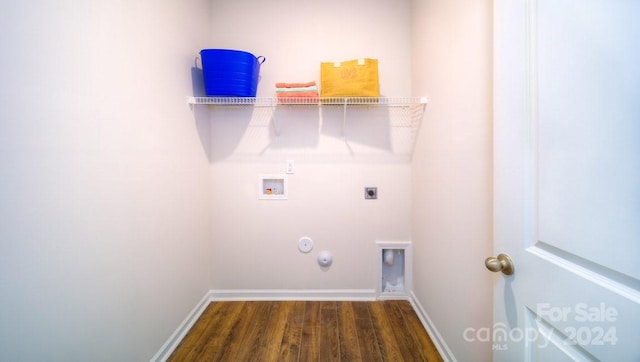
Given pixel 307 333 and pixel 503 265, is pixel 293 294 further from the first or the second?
pixel 503 265

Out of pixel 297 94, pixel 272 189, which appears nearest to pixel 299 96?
pixel 297 94

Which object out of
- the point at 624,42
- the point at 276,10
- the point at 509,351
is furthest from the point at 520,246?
the point at 276,10

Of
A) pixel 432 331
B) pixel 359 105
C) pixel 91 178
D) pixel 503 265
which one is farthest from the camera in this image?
pixel 359 105

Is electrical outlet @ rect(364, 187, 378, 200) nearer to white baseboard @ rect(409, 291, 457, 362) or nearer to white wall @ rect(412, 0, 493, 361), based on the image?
white wall @ rect(412, 0, 493, 361)

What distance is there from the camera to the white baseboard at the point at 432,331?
1368mm

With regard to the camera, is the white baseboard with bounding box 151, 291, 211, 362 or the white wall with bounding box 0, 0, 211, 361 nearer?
the white wall with bounding box 0, 0, 211, 361

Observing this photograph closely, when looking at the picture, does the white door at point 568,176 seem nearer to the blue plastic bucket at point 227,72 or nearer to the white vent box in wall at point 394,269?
the white vent box in wall at point 394,269

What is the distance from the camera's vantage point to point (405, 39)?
1.89 m

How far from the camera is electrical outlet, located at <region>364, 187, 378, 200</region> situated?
6.36ft

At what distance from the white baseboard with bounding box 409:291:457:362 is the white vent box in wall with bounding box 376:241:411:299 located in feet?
0.34

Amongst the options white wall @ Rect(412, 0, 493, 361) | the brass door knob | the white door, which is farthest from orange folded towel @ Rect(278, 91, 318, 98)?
the brass door knob

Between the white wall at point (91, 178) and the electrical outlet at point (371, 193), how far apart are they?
1.35 meters

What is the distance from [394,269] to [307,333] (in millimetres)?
869

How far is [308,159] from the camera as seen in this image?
193 cm
